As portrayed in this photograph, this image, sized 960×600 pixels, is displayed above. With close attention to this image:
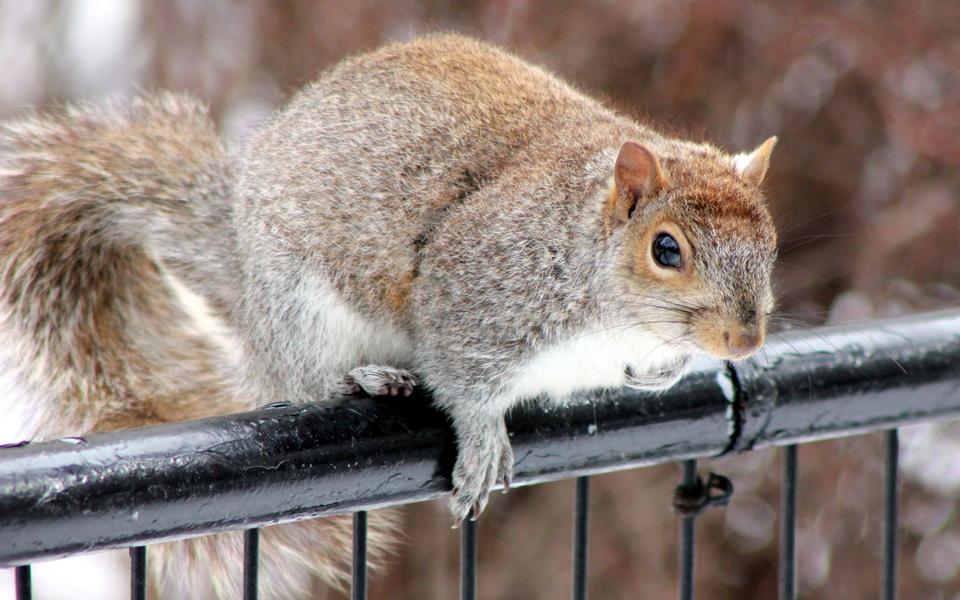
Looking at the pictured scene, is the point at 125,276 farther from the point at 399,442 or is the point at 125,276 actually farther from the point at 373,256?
the point at 399,442

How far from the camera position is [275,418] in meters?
1.19

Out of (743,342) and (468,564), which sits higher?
(743,342)

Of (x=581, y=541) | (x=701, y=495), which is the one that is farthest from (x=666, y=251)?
(x=581, y=541)

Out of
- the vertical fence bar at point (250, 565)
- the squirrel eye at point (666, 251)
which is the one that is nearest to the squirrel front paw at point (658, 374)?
the squirrel eye at point (666, 251)

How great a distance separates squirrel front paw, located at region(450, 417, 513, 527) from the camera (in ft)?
4.48

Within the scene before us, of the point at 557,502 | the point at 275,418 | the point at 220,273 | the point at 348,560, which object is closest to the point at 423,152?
the point at 220,273

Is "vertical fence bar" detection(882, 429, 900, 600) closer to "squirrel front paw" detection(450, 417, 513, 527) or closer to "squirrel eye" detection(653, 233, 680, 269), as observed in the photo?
"squirrel eye" detection(653, 233, 680, 269)

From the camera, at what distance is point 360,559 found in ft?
4.12

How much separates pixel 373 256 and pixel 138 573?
2.57 feet

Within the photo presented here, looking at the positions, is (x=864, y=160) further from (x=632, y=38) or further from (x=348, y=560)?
(x=348, y=560)

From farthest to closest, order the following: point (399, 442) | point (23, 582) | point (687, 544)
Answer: point (687, 544) < point (399, 442) < point (23, 582)

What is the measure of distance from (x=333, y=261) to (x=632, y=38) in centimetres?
181

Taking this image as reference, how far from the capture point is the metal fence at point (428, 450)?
3.34 feet

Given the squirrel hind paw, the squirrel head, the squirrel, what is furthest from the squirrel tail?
the squirrel head
